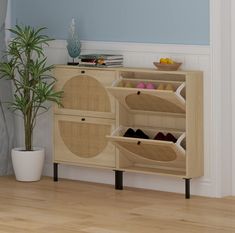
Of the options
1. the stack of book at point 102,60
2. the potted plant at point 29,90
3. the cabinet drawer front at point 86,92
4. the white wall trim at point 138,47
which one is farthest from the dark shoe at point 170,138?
the potted plant at point 29,90

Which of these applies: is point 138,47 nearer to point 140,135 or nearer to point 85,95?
point 85,95

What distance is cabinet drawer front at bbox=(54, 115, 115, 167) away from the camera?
7371mm

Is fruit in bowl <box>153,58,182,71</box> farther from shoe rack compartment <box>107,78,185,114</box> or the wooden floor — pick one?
the wooden floor

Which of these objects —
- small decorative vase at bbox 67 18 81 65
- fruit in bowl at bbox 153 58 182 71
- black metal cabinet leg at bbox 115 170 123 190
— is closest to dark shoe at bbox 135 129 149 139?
black metal cabinet leg at bbox 115 170 123 190

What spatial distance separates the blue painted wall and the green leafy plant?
171 millimetres

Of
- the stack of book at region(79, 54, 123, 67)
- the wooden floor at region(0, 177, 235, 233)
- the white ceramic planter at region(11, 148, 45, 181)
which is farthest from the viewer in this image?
the white ceramic planter at region(11, 148, 45, 181)

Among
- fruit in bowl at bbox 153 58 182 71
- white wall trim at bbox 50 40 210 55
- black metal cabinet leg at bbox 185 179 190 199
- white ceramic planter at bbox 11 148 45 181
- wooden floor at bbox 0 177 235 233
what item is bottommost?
wooden floor at bbox 0 177 235 233

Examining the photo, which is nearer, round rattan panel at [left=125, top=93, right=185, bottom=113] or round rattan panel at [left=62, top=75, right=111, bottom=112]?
round rattan panel at [left=125, top=93, right=185, bottom=113]

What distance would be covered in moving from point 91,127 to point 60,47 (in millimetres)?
801

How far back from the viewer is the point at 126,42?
7422 millimetres

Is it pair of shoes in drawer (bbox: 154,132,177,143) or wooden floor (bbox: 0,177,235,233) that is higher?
pair of shoes in drawer (bbox: 154,132,177,143)

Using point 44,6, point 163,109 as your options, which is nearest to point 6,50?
point 44,6

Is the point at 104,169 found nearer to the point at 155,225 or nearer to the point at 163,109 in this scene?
the point at 163,109

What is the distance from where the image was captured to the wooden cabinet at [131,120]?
6922 millimetres
